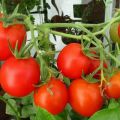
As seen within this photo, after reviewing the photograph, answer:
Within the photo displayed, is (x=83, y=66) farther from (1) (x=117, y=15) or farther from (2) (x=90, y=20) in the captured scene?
(2) (x=90, y=20)

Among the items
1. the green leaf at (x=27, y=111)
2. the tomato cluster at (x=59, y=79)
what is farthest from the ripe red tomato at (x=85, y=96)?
the green leaf at (x=27, y=111)

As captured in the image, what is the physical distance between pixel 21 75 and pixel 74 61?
3.1 inches

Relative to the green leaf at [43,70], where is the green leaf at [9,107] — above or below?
below

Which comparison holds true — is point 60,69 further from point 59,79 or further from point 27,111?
point 27,111

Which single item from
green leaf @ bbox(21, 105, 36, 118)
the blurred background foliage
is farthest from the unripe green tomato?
the blurred background foliage

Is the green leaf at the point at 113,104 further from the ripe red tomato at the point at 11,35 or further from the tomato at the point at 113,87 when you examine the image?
the ripe red tomato at the point at 11,35

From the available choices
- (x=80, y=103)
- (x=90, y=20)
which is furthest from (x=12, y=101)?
(x=90, y=20)

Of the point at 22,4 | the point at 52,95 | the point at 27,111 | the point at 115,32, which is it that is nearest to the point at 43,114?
the point at 52,95

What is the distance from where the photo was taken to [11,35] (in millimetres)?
472

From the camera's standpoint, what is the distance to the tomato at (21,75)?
47 centimetres

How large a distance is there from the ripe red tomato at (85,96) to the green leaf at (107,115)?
25 mm

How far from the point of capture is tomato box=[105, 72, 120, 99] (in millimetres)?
492

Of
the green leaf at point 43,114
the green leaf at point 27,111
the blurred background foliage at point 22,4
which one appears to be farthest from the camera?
the blurred background foliage at point 22,4

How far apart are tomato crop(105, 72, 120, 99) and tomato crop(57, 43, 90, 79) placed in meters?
0.04
